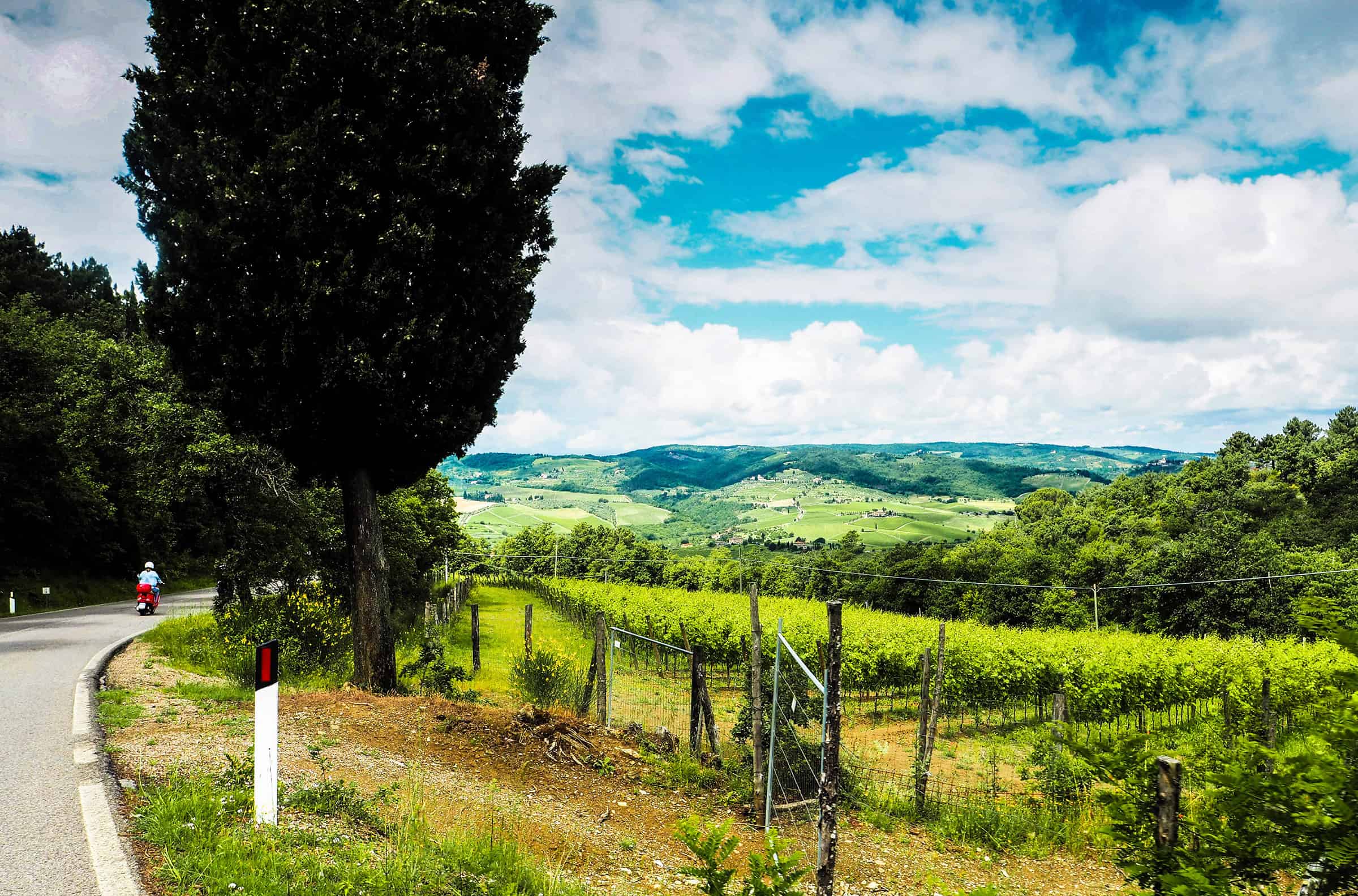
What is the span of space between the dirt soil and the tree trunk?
1.90ft

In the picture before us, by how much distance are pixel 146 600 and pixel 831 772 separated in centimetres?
2145

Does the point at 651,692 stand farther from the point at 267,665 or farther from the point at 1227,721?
Answer: the point at 267,665

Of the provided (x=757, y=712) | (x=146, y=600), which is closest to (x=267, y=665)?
(x=757, y=712)

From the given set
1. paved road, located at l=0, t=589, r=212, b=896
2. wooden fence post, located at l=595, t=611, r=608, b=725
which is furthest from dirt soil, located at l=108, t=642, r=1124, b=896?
wooden fence post, located at l=595, t=611, r=608, b=725

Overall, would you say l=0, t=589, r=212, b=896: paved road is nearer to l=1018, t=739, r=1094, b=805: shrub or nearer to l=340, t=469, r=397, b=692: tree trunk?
l=340, t=469, r=397, b=692: tree trunk

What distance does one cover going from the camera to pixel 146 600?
65.2 feet

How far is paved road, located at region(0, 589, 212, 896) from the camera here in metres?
4.31

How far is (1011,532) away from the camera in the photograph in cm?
7981

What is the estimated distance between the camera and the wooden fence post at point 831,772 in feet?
19.4

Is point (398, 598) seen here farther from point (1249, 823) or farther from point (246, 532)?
point (1249, 823)

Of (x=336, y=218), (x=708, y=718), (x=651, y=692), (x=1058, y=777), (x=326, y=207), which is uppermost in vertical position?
(x=326, y=207)

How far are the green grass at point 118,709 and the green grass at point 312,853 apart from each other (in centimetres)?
244

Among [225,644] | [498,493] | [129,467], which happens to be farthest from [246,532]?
[498,493]

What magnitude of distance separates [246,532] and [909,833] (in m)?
14.8
